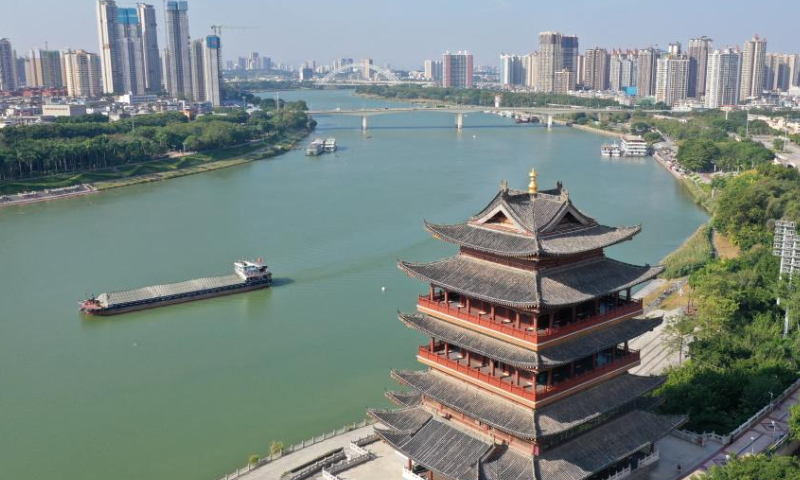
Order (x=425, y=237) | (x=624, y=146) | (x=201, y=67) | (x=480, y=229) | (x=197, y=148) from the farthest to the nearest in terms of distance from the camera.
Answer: (x=201, y=67) < (x=624, y=146) < (x=197, y=148) < (x=425, y=237) < (x=480, y=229)

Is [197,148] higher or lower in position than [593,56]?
lower

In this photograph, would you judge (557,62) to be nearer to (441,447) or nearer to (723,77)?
(723,77)

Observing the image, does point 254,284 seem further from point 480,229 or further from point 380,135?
point 380,135

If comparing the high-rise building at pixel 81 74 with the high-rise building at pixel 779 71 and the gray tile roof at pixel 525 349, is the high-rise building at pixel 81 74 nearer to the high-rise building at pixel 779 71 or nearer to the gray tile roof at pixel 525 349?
the gray tile roof at pixel 525 349

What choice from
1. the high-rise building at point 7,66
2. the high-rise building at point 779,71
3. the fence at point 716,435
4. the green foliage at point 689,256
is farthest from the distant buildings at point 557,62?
the fence at point 716,435

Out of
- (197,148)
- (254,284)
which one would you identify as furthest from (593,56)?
(254,284)
